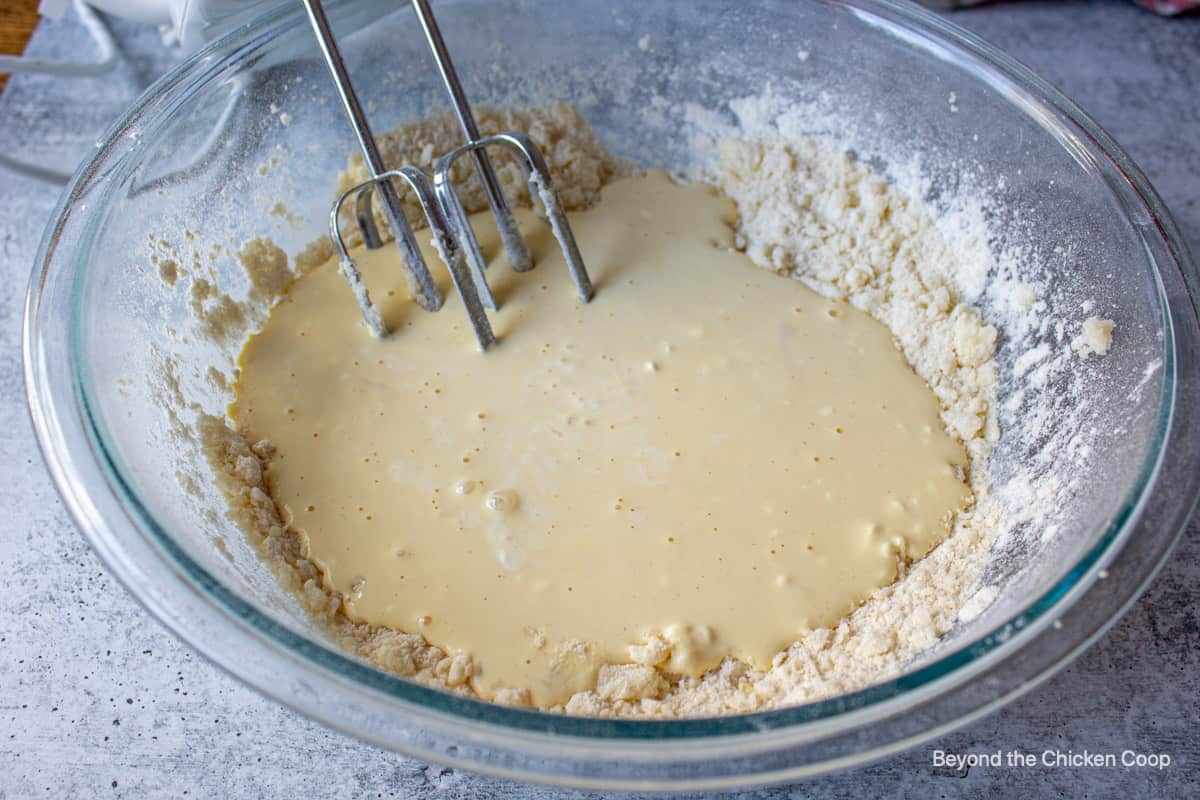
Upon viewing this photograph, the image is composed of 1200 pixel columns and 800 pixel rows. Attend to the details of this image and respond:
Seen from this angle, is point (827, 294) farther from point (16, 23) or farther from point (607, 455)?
point (16, 23)

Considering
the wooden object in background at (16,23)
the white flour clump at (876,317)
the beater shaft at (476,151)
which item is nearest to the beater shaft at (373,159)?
the beater shaft at (476,151)

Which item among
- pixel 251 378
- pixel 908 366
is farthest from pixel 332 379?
pixel 908 366

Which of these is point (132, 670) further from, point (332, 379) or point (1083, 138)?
point (1083, 138)

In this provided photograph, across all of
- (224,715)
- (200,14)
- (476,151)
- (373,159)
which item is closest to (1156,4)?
(476,151)

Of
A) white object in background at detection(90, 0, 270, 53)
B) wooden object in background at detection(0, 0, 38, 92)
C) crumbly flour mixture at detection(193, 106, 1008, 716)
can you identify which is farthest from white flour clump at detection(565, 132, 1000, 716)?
wooden object in background at detection(0, 0, 38, 92)

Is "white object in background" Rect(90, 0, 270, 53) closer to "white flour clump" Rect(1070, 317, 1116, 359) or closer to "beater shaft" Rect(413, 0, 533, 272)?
"beater shaft" Rect(413, 0, 533, 272)

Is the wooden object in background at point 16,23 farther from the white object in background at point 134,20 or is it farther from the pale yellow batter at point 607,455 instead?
the pale yellow batter at point 607,455
